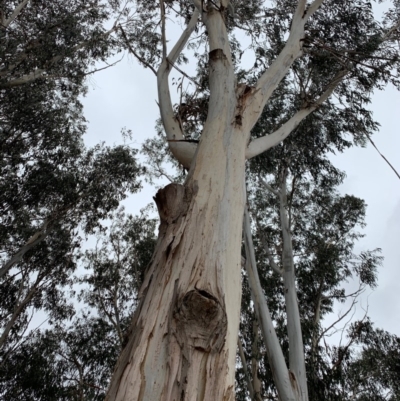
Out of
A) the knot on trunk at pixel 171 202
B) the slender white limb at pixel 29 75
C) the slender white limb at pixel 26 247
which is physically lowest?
the knot on trunk at pixel 171 202

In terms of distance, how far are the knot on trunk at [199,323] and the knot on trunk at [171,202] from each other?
417mm

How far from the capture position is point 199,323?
1.03 metres

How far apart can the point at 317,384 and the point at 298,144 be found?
3.63m

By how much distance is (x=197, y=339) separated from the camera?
39.9 inches

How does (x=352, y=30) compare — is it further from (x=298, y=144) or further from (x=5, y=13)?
(x=5, y=13)

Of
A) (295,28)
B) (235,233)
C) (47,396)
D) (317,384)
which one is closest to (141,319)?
(235,233)

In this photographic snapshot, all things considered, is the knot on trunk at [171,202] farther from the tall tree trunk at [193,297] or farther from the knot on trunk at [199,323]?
the knot on trunk at [199,323]

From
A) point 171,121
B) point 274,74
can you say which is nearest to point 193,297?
point 171,121

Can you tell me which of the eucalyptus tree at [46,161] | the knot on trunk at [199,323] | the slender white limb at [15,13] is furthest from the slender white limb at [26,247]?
the knot on trunk at [199,323]

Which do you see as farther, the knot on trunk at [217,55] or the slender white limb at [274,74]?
the knot on trunk at [217,55]

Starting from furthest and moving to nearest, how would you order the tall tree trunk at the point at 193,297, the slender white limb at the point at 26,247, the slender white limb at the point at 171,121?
1. the slender white limb at the point at 26,247
2. the slender white limb at the point at 171,121
3. the tall tree trunk at the point at 193,297

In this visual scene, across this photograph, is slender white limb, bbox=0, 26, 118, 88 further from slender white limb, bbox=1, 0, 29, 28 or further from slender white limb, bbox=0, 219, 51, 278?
slender white limb, bbox=0, 219, 51, 278

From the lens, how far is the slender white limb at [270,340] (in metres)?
3.66

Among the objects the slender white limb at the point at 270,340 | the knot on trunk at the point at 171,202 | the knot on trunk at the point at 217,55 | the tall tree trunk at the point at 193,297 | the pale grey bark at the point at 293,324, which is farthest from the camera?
the pale grey bark at the point at 293,324
